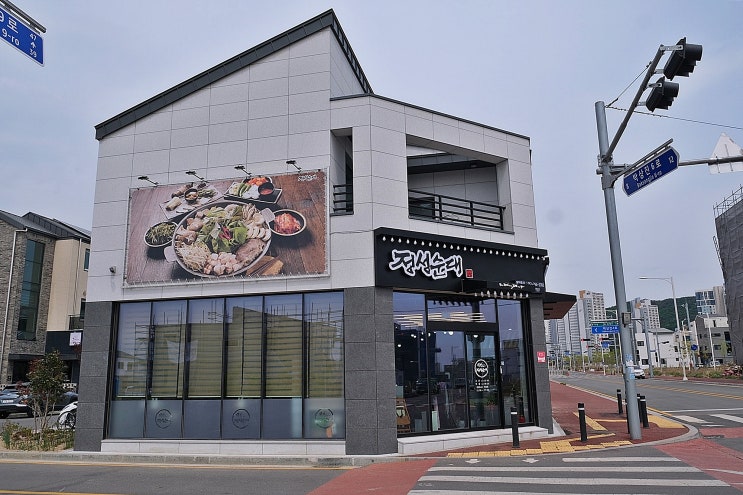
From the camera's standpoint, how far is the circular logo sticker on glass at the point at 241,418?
14234 millimetres

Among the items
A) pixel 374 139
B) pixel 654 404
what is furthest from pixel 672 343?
pixel 374 139

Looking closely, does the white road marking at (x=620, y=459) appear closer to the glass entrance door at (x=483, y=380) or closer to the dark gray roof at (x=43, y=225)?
the glass entrance door at (x=483, y=380)

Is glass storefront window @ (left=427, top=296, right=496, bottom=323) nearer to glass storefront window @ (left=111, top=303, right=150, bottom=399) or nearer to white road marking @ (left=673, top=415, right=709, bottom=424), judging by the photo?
glass storefront window @ (left=111, top=303, right=150, bottom=399)

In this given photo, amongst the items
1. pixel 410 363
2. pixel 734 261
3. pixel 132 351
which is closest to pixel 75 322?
pixel 132 351

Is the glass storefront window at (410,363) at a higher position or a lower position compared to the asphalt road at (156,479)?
higher

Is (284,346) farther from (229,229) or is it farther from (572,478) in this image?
(572,478)

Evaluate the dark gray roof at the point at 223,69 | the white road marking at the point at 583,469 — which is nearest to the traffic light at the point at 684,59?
the white road marking at the point at 583,469

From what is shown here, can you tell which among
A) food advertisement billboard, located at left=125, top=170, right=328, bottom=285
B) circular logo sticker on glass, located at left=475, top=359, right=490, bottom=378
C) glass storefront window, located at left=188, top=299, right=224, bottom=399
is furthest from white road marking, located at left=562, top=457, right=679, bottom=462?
glass storefront window, located at left=188, top=299, right=224, bottom=399

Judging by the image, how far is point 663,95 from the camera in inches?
400

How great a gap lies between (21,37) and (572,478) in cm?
1110

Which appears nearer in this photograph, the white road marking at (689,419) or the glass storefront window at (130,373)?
the glass storefront window at (130,373)

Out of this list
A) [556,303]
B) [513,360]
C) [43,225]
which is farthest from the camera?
[43,225]

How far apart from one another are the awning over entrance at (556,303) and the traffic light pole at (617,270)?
2.56 metres

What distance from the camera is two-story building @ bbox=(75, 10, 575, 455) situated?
1409 cm
